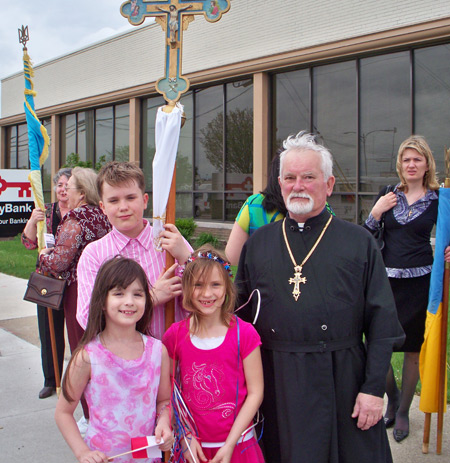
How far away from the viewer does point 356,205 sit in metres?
11.8

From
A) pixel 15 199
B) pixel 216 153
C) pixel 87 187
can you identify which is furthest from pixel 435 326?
pixel 216 153

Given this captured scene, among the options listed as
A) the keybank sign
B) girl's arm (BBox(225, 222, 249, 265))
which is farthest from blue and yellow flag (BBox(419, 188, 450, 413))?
the keybank sign

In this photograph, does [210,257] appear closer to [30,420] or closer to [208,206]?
[30,420]

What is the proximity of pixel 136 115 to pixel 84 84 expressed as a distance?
3.73 metres

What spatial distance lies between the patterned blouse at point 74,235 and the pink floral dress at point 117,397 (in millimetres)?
1521

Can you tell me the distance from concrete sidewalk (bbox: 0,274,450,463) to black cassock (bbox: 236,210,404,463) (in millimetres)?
185

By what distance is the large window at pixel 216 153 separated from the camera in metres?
14.1

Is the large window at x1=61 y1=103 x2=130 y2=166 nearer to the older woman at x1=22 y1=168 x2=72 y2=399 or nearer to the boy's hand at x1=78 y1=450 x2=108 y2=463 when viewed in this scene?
the older woman at x1=22 y1=168 x2=72 y2=399

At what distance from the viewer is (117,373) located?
2309 millimetres

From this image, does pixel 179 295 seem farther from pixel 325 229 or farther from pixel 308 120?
pixel 308 120

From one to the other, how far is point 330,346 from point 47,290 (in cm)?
246

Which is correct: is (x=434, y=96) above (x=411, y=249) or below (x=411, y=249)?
above

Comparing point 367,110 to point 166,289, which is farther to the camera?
point 367,110

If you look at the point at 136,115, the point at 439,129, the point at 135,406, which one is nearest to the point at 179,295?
the point at 135,406
